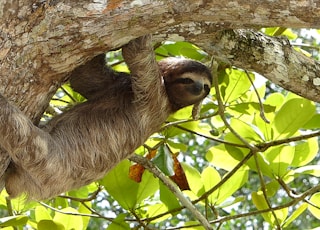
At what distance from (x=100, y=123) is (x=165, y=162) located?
61 cm

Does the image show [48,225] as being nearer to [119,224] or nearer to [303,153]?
[119,224]

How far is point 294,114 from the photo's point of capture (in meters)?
4.64

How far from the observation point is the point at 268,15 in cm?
317

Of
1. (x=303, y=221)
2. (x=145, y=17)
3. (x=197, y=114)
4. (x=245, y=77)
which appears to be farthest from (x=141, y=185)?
(x=303, y=221)

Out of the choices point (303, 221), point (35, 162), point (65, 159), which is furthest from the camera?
point (303, 221)

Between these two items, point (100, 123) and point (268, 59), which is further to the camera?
point (100, 123)

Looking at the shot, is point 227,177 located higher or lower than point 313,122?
lower

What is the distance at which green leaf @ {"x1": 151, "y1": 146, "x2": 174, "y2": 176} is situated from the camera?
14.9 feet

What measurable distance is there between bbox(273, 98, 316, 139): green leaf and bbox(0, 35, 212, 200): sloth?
0.61 meters

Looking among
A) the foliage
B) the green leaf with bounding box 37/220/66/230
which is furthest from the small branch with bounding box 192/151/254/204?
the green leaf with bounding box 37/220/66/230

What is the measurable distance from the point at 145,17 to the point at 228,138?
1982mm

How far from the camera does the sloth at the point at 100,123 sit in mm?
3795

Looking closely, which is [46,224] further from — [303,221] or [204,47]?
[303,221]

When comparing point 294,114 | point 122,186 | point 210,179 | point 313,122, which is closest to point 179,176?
point 210,179
